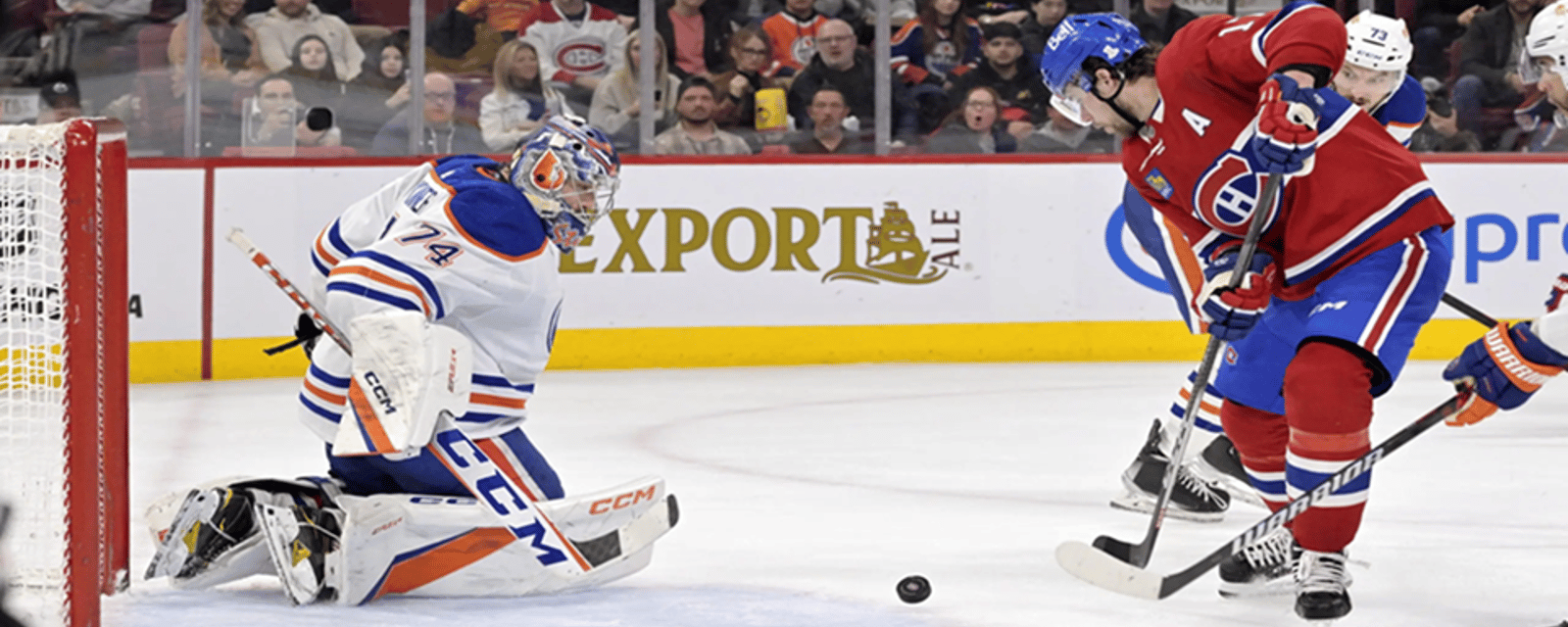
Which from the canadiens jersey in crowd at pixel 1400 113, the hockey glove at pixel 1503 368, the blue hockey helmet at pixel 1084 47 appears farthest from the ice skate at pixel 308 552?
the canadiens jersey in crowd at pixel 1400 113

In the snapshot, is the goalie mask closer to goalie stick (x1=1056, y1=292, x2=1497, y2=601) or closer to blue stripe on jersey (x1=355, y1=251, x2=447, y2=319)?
blue stripe on jersey (x1=355, y1=251, x2=447, y2=319)

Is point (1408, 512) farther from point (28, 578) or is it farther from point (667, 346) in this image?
point (667, 346)

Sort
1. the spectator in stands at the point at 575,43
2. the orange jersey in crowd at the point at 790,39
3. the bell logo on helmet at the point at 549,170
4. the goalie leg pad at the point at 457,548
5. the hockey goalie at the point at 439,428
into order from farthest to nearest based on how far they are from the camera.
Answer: the orange jersey in crowd at the point at 790,39
the spectator in stands at the point at 575,43
the bell logo on helmet at the point at 549,170
the goalie leg pad at the point at 457,548
the hockey goalie at the point at 439,428

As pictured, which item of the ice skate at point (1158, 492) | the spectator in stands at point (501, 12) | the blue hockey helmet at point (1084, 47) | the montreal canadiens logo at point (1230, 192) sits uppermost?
the blue hockey helmet at point (1084, 47)

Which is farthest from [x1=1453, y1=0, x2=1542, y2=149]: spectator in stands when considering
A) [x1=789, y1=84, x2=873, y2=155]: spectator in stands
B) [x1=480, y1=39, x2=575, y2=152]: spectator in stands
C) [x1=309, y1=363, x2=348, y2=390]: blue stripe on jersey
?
[x1=309, y1=363, x2=348, y2=390]: blue stripe on jersey

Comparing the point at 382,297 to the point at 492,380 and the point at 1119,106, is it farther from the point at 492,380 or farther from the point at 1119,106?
the point at 1119,106

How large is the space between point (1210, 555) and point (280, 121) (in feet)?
13.9

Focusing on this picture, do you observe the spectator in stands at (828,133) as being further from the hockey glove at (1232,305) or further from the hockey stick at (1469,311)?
the hockey glove at (1232,305)

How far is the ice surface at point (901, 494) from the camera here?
8.39 ft

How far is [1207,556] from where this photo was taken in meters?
2.53

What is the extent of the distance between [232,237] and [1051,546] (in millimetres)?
1432

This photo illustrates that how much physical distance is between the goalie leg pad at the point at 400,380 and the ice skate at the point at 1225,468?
1696mm

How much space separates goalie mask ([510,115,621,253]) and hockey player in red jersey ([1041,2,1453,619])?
0.66 m

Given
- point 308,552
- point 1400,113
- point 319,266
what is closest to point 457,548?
point 308,552
